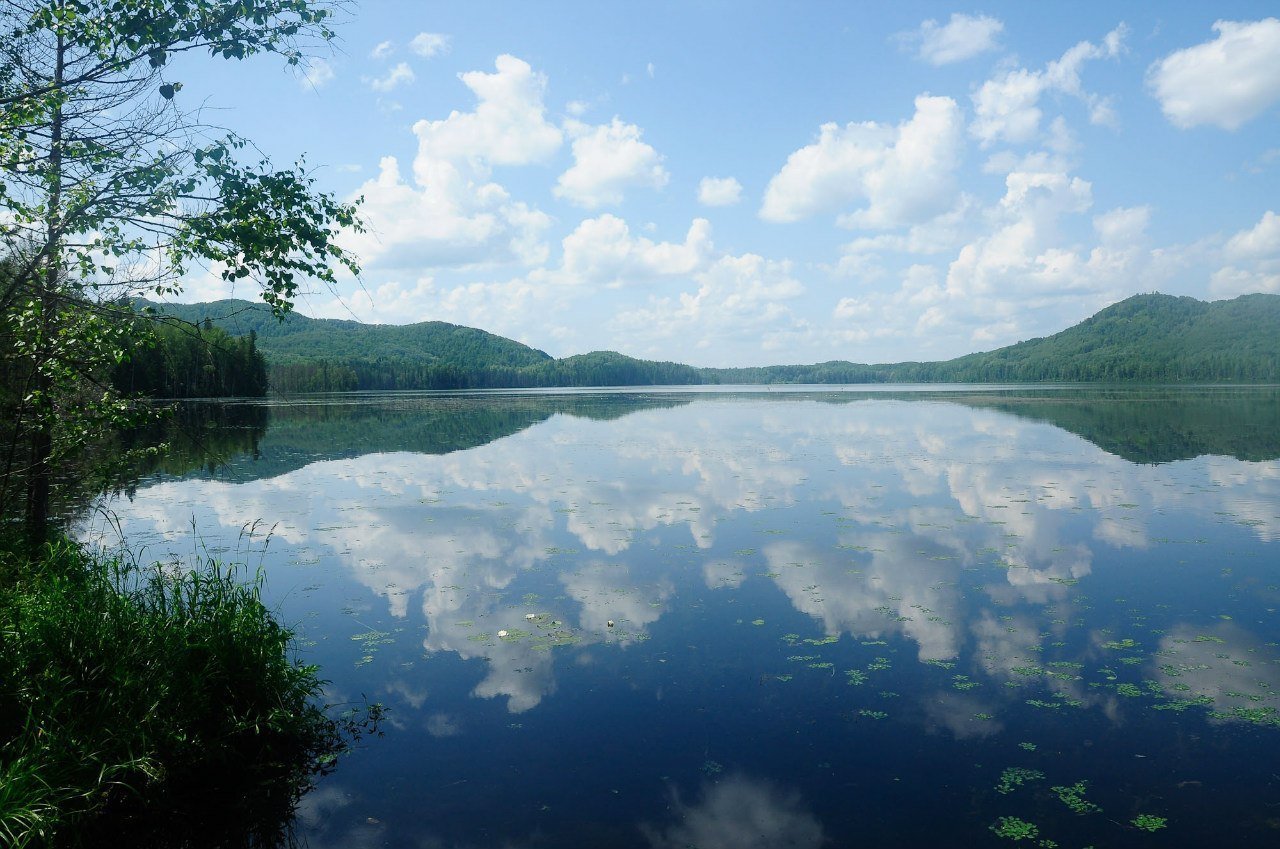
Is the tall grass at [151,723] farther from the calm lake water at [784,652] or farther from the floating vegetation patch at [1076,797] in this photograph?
the floating vegetation patch at [1076,797]

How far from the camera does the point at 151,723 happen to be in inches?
278

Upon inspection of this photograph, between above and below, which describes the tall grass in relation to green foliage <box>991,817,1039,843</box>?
above

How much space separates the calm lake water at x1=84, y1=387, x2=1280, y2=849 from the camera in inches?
271

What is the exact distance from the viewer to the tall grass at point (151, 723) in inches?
244

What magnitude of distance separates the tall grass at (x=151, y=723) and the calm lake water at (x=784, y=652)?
72 centimetres

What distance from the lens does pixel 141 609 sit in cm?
885

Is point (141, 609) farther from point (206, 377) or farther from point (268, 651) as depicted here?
point (206, 377)

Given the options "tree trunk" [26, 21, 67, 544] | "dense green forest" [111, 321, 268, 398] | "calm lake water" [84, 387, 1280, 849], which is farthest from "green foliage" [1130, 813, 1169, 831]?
"dense green forest" [111, 321, 268, 398]

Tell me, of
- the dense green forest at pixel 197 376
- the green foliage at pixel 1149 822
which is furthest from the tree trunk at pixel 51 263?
the dense green forest at pixel 197 376

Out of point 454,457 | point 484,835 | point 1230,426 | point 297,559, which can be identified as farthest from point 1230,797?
point 1230,426

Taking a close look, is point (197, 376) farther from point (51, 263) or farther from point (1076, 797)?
point (1076, 797)

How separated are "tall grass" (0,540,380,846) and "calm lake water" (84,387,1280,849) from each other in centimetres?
72

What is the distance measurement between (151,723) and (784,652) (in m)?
7.67

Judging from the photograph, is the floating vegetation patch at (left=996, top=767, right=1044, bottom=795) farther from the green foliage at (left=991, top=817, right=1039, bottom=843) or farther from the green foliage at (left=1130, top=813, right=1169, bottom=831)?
the green foliage at (left=1130, top=813, right=1169, bottom=831)
